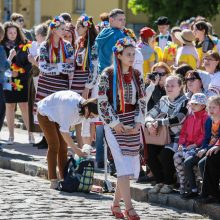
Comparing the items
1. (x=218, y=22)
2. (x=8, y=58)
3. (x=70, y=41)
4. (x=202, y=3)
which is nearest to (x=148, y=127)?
(x=70, y=41)

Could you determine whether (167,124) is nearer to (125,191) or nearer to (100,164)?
(125,191)

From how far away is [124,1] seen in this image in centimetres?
4303

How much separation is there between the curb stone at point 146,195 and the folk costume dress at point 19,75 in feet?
7.54

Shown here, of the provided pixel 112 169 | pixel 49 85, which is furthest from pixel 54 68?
pixel 112 169

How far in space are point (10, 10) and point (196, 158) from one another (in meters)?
33.6

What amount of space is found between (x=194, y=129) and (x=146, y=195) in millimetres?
1096

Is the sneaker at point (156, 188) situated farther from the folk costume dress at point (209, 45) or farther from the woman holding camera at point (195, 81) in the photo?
the folk costume dress at point (209, 45)

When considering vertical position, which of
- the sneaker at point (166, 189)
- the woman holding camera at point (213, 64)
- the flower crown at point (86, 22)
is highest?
the flower crown at point (86, 22)

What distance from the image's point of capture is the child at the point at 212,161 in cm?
1181

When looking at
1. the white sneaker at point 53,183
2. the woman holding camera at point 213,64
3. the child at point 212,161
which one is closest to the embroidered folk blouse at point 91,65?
the woman holding camera at point 213,64

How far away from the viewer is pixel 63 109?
1267cm

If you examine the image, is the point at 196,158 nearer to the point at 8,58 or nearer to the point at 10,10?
the point at 8,58

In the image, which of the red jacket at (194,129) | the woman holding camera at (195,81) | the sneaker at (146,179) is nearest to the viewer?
the red jacket at (194,129)

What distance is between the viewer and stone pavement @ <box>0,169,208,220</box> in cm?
1125
